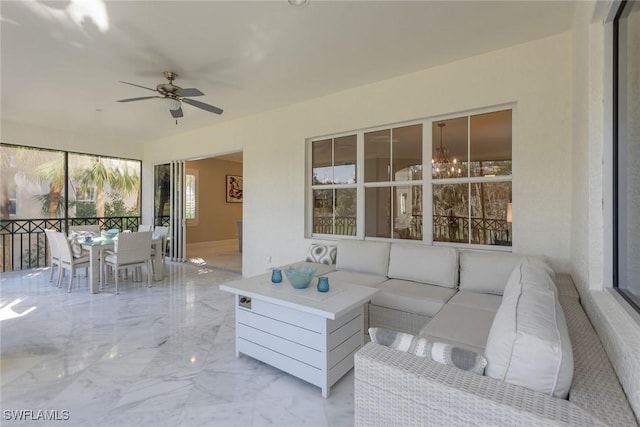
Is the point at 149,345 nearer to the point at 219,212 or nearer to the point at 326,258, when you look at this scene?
the point at 326,258

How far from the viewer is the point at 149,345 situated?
2594 mm

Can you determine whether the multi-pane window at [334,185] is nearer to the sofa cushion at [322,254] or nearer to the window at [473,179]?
the sofa cushion at [322,254]

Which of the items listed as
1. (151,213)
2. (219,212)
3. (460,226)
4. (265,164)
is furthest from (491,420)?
(219,212)

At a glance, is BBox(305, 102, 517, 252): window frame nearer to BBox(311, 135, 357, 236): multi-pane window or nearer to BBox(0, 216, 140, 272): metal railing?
BBox(311, 135, 357, 236): multi-pane window

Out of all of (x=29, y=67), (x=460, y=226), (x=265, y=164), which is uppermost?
(x=29, y=67)

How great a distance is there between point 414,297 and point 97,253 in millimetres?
4421

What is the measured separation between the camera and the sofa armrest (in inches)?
33.9

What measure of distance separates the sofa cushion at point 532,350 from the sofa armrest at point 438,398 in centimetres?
4

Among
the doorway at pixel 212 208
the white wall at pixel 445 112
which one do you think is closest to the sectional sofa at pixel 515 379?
the white wall at pixel 445 112

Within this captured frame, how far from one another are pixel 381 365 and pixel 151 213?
7.28 meters

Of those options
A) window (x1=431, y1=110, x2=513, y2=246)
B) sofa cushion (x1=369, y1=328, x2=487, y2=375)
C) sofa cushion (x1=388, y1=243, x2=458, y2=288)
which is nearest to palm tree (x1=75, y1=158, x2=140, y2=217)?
sofa cushion (x1=388, y1=243, x2=458, y2=288)

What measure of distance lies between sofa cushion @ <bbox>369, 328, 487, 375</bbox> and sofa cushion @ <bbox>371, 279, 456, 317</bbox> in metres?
1.10

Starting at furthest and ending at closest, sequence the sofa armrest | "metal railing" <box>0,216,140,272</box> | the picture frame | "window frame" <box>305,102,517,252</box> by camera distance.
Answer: the picture frame, "metal railing" <box>0,216,140,272</box>, "window frame" <box>305,102,517,252</box>, the sofa armrest

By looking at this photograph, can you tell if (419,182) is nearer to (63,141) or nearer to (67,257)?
(67,257)
